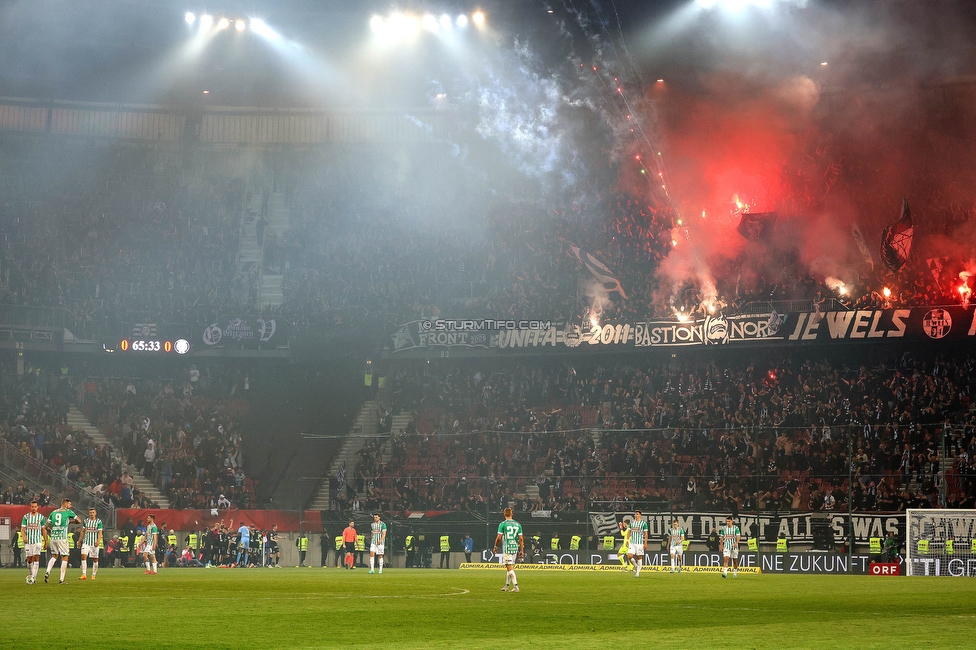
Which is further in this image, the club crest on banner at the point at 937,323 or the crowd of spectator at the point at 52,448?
the crowd of spectator at the point at 52,448

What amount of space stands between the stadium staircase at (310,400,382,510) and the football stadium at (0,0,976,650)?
16 centimetres

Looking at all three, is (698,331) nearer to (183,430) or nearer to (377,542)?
(377,542)

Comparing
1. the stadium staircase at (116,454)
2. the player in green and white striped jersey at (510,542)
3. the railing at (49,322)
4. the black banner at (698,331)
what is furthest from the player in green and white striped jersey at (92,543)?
the black banner at (698,331)

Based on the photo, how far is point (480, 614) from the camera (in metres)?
18.5

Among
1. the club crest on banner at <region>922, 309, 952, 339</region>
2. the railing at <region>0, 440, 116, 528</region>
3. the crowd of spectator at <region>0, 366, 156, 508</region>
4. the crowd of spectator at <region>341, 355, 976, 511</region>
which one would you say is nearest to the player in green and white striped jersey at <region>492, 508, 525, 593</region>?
the crowd of spectator at <region>341, 355, 976, 511</region>

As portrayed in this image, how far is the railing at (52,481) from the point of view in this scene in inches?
1677

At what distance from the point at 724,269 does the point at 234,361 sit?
23.4m

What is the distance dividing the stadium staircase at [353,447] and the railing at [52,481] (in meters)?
9.35

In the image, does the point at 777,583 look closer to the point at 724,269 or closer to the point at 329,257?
the point at 724,269

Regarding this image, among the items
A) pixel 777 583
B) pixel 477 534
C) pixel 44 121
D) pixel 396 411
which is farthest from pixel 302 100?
pixel 777 583

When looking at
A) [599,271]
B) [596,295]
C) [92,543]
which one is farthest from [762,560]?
[92,543]

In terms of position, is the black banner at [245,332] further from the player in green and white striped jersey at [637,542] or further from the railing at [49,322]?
the player in green and white striped jersey at [637,542]

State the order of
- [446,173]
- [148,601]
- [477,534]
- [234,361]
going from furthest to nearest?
[446,173], [234,361], [477,534], [148,601]

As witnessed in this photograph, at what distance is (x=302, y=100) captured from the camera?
195 ft
